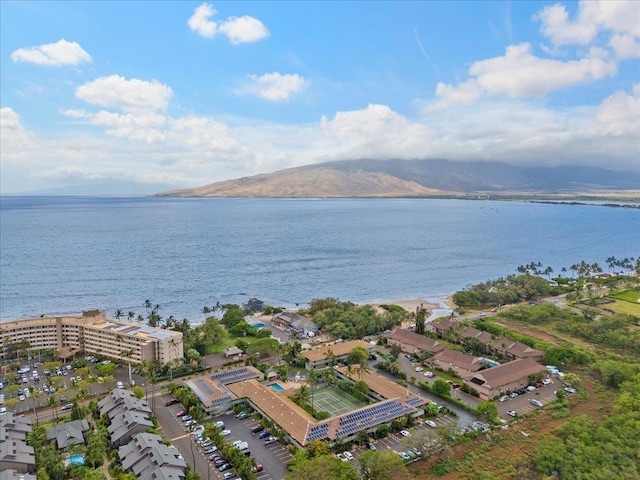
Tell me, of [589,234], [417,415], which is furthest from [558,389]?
[589,234]

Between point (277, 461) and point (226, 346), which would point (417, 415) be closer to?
point (277, 461)

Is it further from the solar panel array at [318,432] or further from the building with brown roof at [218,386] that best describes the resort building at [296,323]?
the solar panel array at [318,432]

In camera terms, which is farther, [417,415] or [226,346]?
[226,346]


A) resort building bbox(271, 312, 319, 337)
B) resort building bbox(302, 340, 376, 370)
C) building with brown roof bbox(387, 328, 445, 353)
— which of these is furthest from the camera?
resort building bbox(271, 312, 319, 337)

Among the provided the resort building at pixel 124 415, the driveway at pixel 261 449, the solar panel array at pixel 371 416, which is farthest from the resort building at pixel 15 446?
the solar panel array at pixel 371 416

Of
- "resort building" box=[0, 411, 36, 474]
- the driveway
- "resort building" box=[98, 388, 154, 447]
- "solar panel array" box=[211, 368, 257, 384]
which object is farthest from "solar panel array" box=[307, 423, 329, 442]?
"resort building" box=[0, 411, 36, 474]

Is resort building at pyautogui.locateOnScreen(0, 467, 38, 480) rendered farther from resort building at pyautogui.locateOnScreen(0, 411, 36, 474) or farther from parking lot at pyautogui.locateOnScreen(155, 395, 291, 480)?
parking lot at pyautogui.locateOnScreen(155, 395, 291, 480)

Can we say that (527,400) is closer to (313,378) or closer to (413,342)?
(413,342)
